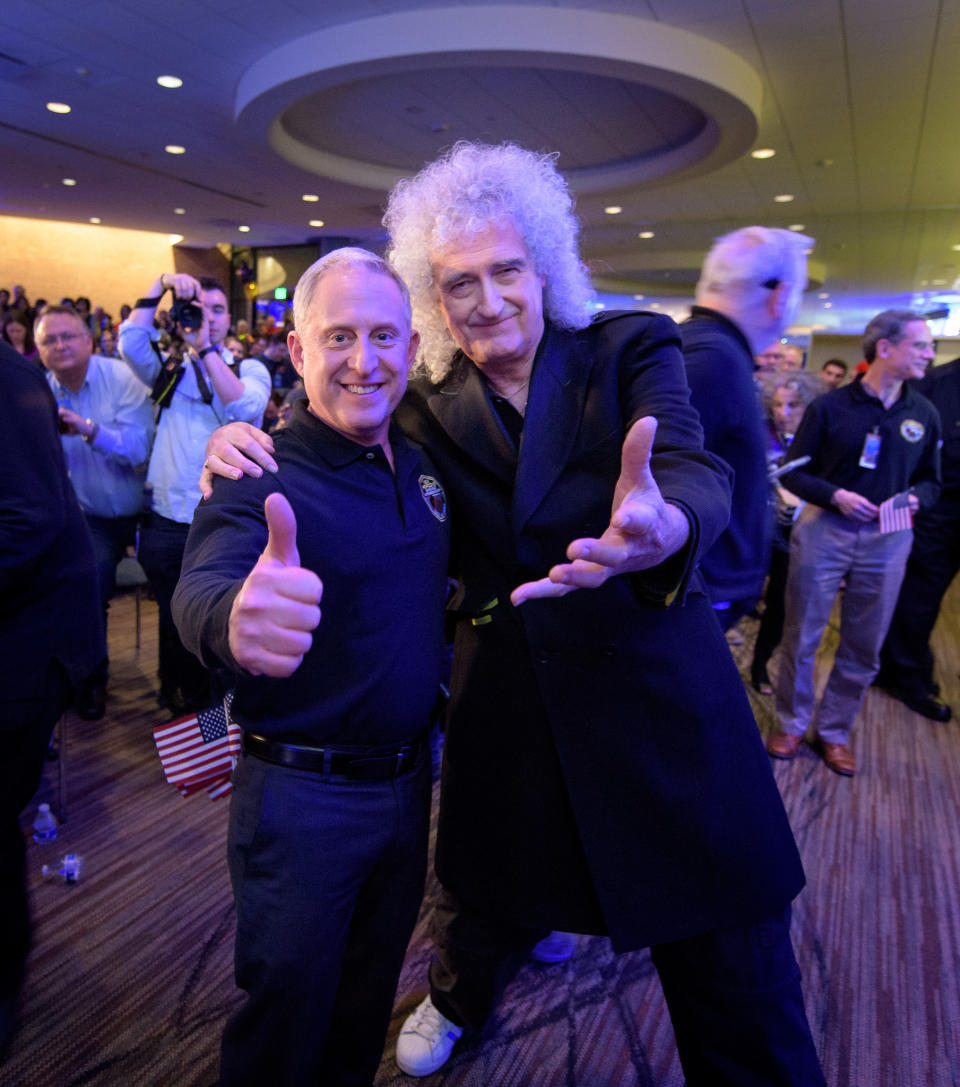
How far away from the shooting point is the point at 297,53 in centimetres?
588

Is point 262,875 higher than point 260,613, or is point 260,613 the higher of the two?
point 260,613

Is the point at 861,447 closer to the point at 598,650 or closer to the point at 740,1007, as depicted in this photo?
the point at 598,650

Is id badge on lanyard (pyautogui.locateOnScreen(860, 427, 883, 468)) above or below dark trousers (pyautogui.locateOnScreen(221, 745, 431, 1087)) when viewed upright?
above

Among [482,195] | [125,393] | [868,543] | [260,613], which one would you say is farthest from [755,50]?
[260,613]

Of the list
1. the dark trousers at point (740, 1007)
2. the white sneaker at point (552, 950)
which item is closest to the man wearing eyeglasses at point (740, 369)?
the dark trousers at point (740, 1007)

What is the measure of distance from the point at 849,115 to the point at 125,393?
6649 mm

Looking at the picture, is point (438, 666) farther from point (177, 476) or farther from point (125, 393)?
point (125, 393)

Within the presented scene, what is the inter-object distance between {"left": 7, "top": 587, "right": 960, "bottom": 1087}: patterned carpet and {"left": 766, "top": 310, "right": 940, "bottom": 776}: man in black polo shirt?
0.40m

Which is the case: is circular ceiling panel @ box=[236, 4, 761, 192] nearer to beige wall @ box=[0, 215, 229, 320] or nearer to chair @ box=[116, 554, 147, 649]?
chair @ box=[116, 554, 147, 649]

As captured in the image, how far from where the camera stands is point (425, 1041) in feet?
5.39

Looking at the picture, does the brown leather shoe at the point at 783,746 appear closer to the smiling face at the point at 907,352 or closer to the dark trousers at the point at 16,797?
the smiling face at the point at 907,352

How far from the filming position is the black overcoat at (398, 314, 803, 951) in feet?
3.79

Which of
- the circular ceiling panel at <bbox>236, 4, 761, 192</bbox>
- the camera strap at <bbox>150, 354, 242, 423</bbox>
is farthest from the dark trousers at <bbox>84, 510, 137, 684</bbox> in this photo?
the circular ceiling panel at <bbox>236, 4, 761, 192</bbox>

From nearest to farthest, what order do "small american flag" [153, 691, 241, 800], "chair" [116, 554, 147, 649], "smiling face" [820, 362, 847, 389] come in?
"small american flag" [153, 691, 241, 800], "chair" [116, 554, 147, 649], "smiling face" [820, 362, 847, 389]
